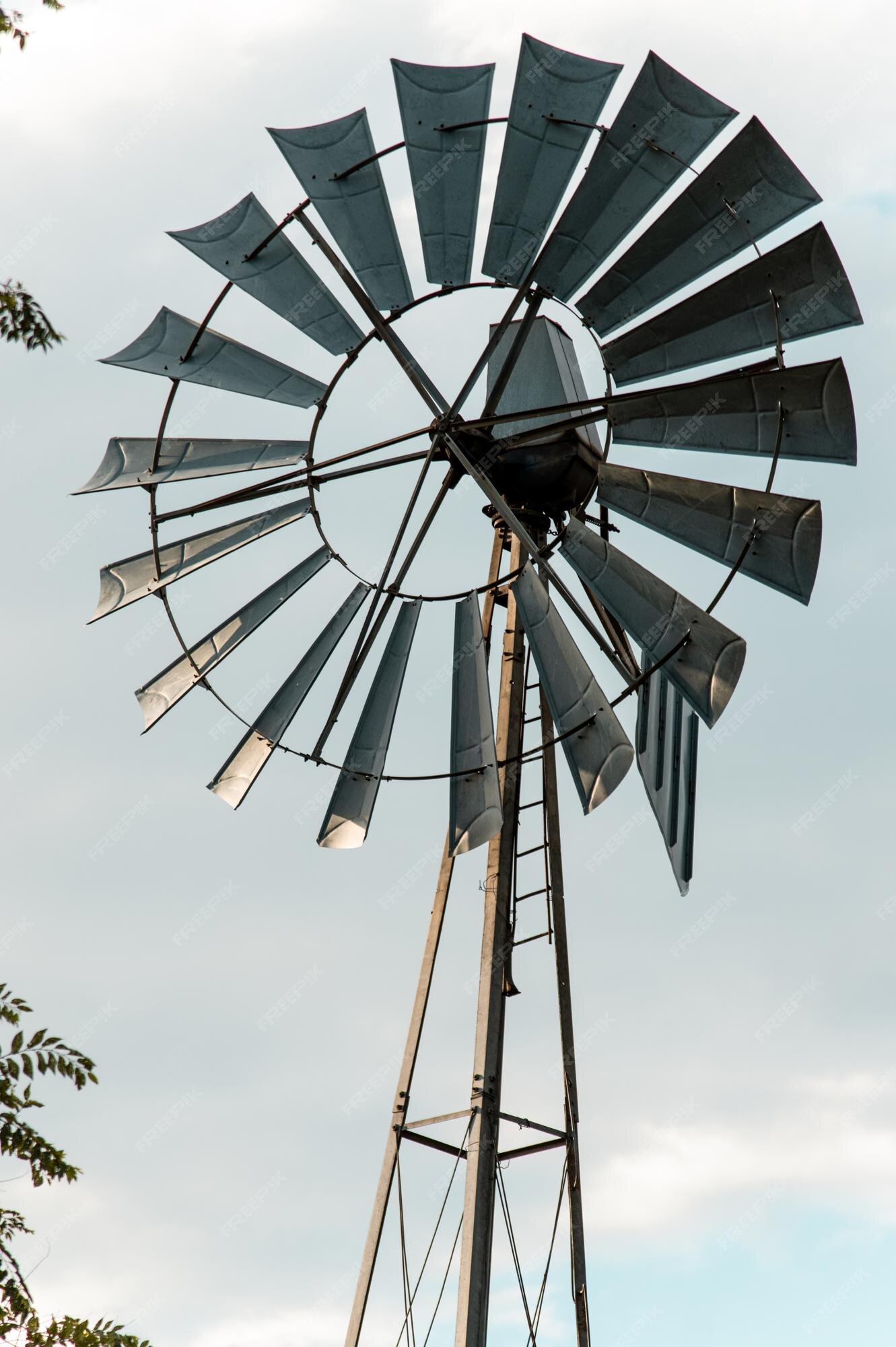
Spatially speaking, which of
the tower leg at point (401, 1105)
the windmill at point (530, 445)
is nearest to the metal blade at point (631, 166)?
the windmill at point (530, 445)

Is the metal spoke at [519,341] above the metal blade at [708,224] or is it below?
below

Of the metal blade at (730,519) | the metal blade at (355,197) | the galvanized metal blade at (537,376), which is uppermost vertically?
the galvanized metal blade at (537,376)

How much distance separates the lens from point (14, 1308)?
5.02 m

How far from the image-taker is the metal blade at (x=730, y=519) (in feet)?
28.5

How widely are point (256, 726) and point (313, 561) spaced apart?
115cm

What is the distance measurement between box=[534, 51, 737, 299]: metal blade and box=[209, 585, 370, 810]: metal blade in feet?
7.52

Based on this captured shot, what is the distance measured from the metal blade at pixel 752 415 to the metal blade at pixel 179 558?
217 centimetres

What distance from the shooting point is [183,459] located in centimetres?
1016

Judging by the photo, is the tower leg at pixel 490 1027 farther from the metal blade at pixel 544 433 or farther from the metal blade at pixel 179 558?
the metal blade at pixel 179 558

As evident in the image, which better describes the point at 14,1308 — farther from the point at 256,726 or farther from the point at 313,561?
the point at 313,561

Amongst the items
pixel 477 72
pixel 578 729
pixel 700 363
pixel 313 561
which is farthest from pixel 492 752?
pixel 477 72

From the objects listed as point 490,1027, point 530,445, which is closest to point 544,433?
point 530,445

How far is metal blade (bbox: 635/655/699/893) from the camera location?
9859 millimetres

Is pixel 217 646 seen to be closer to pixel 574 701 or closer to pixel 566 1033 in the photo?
pixel 574 701
